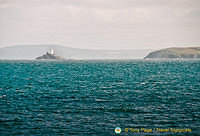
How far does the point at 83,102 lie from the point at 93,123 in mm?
10767

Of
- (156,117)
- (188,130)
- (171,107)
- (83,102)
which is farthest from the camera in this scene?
(83,102)

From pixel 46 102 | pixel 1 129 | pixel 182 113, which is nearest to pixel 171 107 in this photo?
pixel 182 113

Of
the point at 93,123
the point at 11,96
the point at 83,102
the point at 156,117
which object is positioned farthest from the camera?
the point at 11,96

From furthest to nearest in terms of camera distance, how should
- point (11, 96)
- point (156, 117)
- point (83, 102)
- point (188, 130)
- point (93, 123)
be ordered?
1. point (11, 96)
2. point (83, 102)
3. point (156, 117)
4. point (93, 123)
5. point (188, 130)

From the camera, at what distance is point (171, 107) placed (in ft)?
113

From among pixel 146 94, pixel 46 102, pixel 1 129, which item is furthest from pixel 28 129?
pixel 146 94

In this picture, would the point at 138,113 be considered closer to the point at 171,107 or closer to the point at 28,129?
the point at 171,107

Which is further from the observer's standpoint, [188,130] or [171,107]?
[171,107]

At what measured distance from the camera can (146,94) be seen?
146 ft

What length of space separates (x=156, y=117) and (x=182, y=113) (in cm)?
375

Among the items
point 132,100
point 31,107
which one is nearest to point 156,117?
point 132,100

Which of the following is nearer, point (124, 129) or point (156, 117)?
point (124, 129)

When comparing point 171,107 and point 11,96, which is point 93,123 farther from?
point 11,96

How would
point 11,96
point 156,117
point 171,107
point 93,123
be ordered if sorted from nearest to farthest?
point 93,123 → point 156,117 → point 171,107 → point 11,96
